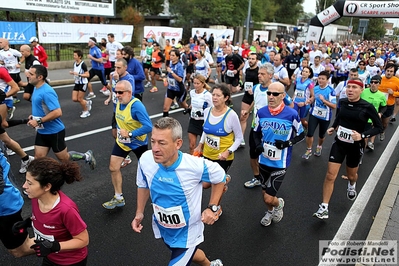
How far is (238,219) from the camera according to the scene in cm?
459

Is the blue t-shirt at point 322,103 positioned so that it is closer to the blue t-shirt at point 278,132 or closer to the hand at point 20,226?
the blue t-shirt at point 278,132

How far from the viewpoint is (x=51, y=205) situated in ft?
7.97

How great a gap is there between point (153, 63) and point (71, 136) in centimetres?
579

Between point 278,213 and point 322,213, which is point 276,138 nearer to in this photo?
point 278,213

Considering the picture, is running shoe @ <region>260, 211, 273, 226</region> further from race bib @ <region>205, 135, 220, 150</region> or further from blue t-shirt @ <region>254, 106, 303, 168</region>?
race bib @ <region>205, 135, 220, 150</region>

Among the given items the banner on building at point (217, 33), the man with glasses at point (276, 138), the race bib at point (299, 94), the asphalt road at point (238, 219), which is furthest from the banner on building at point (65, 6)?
the man with glasses at point (276, 138)

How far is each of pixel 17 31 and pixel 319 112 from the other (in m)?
12.8

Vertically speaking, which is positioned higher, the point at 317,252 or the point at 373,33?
the point at 373,33

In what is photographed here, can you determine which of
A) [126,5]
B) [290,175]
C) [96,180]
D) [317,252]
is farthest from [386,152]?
[126,5]

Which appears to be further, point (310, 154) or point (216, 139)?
point (310, 154)

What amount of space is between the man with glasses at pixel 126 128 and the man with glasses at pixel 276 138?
5.03 feet

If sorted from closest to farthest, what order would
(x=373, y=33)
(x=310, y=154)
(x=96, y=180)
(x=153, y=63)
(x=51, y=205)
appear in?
(x=51, y=205)
(x=96, y=180)
(x=310, y=154)
(x=153, y=63)
(x=373, y=33)

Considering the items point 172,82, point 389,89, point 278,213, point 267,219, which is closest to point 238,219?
point 267,219

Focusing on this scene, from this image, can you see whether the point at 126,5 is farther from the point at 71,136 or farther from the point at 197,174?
the point at 197,174
